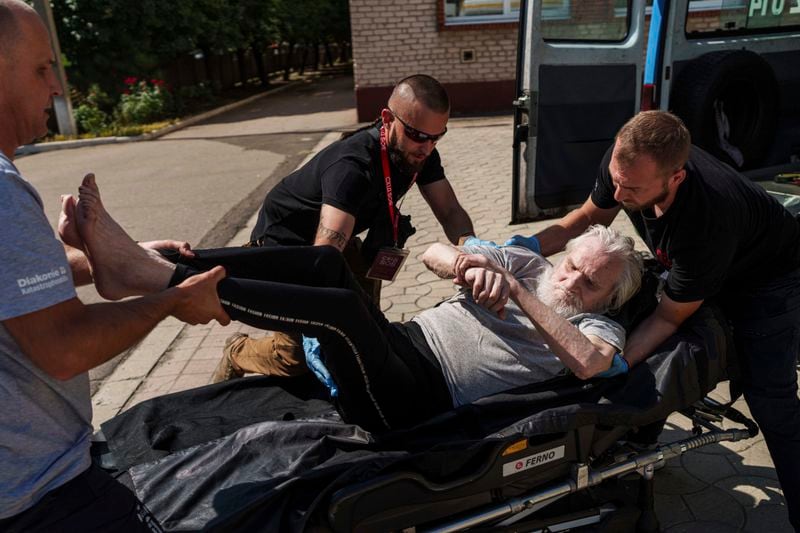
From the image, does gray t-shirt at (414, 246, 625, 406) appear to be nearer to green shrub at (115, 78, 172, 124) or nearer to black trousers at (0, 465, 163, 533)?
black trousers at (0, 465, 163, 533)

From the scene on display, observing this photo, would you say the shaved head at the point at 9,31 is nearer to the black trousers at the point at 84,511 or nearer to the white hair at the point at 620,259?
the black trousers at the point at 84,511

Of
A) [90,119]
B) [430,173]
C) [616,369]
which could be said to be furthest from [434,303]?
[90,119]

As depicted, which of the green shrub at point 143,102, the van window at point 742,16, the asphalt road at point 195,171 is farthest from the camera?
the green shrub at point 143,102

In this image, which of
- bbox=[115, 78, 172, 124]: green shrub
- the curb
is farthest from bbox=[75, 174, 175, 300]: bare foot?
bbox=[115, 78, 172, 124]: green shrub

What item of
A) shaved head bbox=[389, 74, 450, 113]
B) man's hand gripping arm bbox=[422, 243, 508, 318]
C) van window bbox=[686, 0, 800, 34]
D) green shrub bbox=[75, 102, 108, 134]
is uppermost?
van window bbox=[686, 0, 800, 34]

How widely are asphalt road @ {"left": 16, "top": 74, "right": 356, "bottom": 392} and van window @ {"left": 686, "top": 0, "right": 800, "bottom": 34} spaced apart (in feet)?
15.7

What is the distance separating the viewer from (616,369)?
8.36 feet

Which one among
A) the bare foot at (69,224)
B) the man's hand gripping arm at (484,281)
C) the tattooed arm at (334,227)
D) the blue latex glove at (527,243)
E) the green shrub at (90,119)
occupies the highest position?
the bare foot at (69,224)

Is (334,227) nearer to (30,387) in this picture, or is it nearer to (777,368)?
(30,387)

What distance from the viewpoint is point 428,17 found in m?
13.6

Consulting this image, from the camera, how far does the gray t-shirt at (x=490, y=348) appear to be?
2742 mm

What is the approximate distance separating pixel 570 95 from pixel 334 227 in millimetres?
2683

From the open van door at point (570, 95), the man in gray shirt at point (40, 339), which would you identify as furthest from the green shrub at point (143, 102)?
the man in gray shirt at point (40, 339)

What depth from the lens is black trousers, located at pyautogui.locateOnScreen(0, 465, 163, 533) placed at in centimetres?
167
